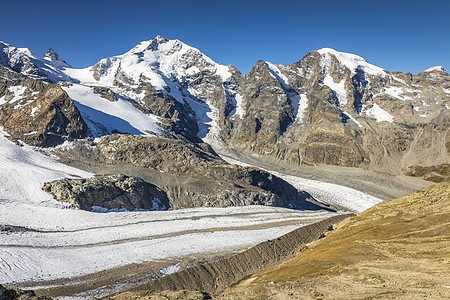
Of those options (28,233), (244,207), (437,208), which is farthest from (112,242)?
(437,208)

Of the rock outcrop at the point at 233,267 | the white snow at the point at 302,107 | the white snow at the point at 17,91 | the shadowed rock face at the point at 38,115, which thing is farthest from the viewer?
the white snow at the point at 302,107

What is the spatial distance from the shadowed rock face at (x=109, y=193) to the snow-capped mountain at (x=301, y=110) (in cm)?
3990

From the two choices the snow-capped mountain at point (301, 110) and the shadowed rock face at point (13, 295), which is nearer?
the shadowed rock face at point (13, 295)

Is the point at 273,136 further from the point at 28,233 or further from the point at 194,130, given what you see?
the point at 28,233

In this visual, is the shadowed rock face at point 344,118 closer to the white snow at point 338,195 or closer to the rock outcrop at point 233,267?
the white snow at point 338,195

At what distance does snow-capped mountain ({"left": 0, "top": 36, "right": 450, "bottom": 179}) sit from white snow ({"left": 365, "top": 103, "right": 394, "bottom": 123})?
0.51 meters

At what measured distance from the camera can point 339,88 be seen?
181 metres

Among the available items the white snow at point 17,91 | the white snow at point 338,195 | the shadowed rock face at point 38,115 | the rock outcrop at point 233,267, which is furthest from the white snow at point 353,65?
the rock outcrop at point 233,267

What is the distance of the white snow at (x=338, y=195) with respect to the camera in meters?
85.6

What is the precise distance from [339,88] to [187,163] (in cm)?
13908

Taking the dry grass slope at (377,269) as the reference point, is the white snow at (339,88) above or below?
above

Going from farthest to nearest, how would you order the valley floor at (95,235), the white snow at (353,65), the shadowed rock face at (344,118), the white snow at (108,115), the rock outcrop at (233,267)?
the white snow at (353,65) → the shadowed rock face at (344,118) → the white snow at (108,115) → the valley floor at (95,235) → the rock outcrop at (233,267)

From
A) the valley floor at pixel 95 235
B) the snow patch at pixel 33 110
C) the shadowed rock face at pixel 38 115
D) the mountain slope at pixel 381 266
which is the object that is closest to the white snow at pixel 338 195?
the valley floor at pixel 95 235

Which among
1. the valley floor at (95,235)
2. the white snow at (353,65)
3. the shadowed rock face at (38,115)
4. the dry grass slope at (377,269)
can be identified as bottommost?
the valley floor at (95,235)
